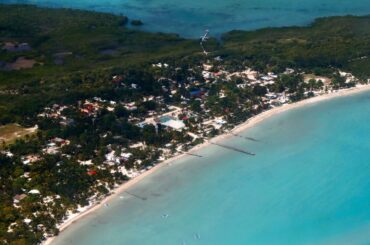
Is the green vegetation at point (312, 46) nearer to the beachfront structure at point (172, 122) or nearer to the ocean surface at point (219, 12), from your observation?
the ocean surface at point (219, 12)

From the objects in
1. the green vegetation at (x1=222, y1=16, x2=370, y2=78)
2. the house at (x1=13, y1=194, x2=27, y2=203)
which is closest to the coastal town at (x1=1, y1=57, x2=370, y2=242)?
the house at (x1=13, y1=194, x2=27, y2=203)

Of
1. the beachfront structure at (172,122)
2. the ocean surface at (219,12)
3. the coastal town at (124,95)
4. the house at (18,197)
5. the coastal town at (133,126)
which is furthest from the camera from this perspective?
the ocean surface at (219,12)

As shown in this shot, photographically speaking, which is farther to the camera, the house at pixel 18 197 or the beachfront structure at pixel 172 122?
the beachfront structure at pixel 172 122

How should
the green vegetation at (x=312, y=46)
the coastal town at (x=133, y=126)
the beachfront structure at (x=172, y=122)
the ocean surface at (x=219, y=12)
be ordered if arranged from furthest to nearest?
the ocean surface at (x=219, y=12), the green vegetation at (x=312, y=46), the beachfront structure at (x=172, y=122), the coastal town at (x=133, y=126)

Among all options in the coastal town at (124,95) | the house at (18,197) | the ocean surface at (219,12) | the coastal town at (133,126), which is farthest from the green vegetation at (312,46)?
the house at (18,197)

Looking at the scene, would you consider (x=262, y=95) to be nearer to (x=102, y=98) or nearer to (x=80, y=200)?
(x=102, y=98)

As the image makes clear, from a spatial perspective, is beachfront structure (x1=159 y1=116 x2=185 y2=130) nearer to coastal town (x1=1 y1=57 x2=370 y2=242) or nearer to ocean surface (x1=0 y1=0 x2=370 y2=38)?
coastal town (x1=1 y1=57 x2=370 y2=242)

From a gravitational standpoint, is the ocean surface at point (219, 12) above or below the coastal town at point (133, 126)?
above

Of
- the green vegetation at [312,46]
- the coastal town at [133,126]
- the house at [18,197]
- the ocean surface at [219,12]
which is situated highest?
the ocean surface at [219,12]
